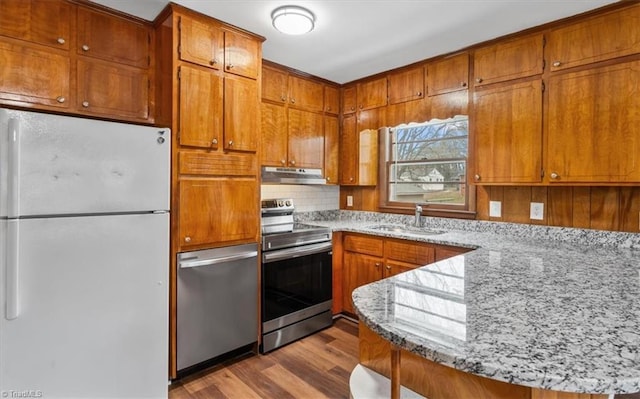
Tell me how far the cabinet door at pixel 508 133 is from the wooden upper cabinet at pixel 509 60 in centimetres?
9

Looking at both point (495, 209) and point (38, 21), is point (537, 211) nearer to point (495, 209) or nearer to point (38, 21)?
point (495, 209)

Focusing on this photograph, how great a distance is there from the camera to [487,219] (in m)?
2.86

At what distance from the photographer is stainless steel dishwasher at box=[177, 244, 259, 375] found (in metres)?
2.21

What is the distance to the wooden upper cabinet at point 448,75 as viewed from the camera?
9.23 ft

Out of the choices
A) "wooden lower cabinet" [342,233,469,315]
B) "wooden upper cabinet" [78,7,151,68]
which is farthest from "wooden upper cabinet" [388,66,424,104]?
"wooden upper cabinet" [78,7,151,68]

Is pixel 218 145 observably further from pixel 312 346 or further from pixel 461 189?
pixel 461 189

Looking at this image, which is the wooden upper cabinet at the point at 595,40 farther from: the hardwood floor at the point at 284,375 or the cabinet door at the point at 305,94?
the hardwood floor at the point at 284,375

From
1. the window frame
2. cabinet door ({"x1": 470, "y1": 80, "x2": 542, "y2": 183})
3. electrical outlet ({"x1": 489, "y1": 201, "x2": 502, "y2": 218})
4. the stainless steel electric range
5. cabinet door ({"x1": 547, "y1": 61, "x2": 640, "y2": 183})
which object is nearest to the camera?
cabinet door ({"x1": 547, "y1": 61, "x2": 640, "y2": 183})

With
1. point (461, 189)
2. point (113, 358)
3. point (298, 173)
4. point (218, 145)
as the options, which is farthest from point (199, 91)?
point (461, 189)

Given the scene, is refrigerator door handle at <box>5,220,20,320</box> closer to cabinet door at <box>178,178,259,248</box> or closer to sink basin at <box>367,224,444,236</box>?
cabinet door at <box>178,178,259,248</box>

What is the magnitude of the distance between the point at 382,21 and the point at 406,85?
3.33 feet

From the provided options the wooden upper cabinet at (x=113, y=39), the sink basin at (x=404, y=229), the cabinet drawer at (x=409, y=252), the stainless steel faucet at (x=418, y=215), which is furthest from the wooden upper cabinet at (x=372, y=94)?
the wooden upper cabinet at (x=113, y=39)

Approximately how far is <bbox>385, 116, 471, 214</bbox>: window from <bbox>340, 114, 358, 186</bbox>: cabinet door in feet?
1.16

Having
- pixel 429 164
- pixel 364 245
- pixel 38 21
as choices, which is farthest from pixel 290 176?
pixel 38 21
